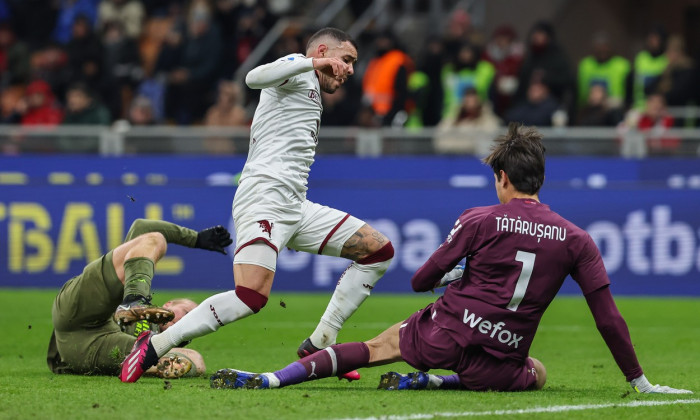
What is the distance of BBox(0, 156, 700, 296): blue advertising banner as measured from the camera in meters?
14.0

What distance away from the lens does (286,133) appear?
7.42 m

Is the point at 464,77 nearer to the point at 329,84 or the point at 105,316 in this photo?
the point at 329,84

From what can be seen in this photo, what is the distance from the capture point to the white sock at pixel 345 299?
7.45 m

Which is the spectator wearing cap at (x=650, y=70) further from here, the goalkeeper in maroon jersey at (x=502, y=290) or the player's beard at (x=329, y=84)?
the goalkeeper in maroon jersey at (x=502, y=290)

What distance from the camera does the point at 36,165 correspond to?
14.9 meters

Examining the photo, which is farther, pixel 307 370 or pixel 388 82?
pixel 388 82

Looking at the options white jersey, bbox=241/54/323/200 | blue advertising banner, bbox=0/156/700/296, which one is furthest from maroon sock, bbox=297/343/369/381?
blue advertising banner, bbox=0/156/700/296

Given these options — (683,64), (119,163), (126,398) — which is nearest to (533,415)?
(126,398)

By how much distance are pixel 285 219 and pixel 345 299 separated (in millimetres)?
703

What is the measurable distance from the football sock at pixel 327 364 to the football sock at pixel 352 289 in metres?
0.91

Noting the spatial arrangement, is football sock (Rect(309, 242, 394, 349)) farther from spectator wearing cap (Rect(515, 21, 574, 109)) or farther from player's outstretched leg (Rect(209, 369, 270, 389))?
spectator wearing cap (Rect(515, 21, 574, 109))

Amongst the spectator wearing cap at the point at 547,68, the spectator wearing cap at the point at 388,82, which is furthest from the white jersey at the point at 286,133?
the spectator wearing cap at the point at 547,68

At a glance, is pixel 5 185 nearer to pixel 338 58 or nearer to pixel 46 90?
pixel 46 90

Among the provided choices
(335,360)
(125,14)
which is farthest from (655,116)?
(335,360)
